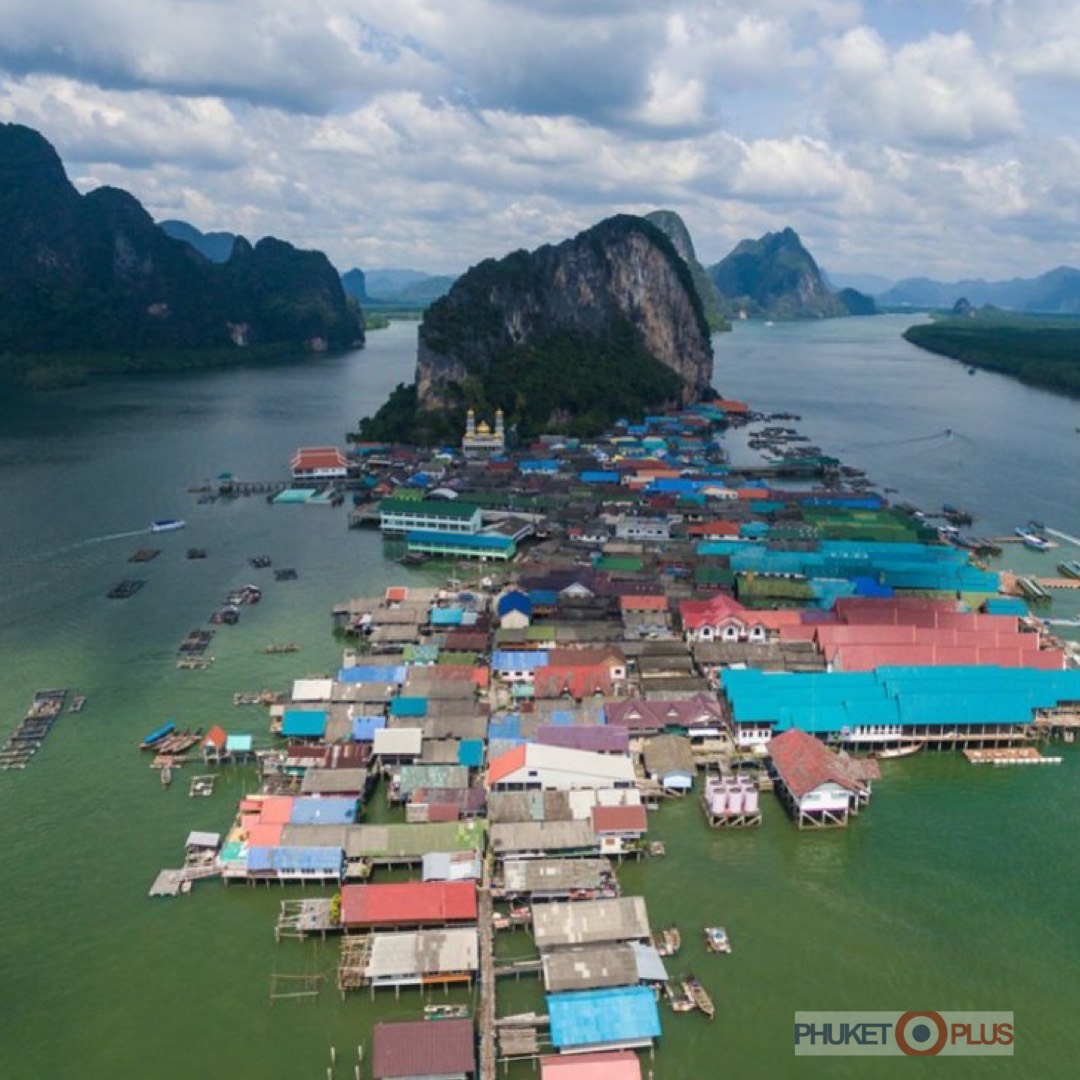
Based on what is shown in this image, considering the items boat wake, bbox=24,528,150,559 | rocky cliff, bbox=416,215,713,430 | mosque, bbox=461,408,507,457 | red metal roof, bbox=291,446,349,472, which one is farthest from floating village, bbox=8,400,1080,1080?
rocky cliff, bbox=416,215,713,430

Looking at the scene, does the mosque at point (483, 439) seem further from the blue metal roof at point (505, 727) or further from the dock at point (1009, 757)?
the dock at point (1009, 757)

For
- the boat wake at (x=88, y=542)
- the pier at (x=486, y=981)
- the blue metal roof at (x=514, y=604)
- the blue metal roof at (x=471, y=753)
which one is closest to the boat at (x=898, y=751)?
the blue metal roof at (x=471, y=753)

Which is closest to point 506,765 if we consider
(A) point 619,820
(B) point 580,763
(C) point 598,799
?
(B) point 580,763

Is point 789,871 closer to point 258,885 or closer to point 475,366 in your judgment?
point 258,885

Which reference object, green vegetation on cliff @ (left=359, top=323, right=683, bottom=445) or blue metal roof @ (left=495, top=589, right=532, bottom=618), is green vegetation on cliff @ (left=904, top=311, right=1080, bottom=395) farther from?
blue metal roof @ (left=495, top=589, right=532, bottom=618)

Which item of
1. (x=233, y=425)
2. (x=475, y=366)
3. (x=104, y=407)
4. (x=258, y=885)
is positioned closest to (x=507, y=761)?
(x=258, y=885)

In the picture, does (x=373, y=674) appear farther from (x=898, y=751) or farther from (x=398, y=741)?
(x=898, y=751)
